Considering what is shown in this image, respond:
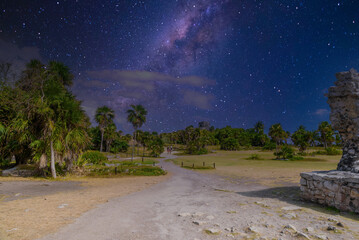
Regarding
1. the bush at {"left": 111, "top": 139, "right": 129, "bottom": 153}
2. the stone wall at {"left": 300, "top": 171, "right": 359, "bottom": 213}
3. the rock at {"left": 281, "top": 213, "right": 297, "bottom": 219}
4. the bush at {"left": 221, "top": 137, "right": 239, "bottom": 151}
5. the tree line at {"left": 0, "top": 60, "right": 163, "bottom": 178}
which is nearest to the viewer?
the rock at {"left": 281, "top": 213, "right": 297, "bottom": 219}

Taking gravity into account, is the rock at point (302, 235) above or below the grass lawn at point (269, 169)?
above

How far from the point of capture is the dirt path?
219 inches

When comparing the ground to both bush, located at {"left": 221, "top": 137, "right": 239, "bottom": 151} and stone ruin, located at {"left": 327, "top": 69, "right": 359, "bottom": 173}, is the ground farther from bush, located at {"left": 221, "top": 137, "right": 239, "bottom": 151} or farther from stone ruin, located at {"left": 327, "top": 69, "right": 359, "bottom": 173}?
bush, located at {"left": 221, "top": 137, "right": 239, "bottom": 151}

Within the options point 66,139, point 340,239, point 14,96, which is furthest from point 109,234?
point 14,96

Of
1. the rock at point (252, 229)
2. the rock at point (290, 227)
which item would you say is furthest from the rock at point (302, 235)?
the rock at point (252, 229)

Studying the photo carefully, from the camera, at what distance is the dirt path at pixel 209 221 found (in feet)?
18.2

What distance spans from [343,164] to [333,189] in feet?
7.36

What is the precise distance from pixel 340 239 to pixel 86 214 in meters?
8.52

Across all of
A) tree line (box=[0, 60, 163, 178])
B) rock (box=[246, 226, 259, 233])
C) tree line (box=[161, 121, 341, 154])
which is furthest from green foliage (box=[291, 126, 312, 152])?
rock (box=[246, 226, 259, 233])

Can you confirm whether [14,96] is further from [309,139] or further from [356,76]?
[309,139]

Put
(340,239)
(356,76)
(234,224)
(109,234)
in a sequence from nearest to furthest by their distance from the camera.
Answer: (340,239) → (109,234) → (234,224) → (356,76)

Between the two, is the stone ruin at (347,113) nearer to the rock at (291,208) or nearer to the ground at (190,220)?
the ground at (190,220)

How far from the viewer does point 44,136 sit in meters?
17.3

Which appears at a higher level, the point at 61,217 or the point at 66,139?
the point at 66,139
